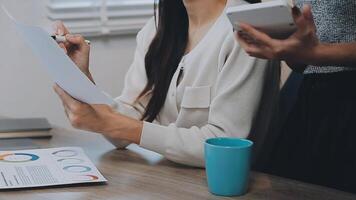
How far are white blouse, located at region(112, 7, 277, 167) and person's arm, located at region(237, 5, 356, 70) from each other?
24 cm

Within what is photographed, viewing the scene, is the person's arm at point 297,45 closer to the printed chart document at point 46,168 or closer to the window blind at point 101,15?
the printed chart document at point 46,168

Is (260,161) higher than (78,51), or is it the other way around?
(78,51)

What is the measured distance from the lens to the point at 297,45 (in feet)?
3.43

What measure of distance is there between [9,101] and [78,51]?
2.86 feet

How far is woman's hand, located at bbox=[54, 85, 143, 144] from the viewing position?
1.35 metres

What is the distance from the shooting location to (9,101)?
2.28 metres

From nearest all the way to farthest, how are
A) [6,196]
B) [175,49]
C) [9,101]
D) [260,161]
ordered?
1. [6,196]
2. [260,161]
3. [175,49]
4. [9,101]

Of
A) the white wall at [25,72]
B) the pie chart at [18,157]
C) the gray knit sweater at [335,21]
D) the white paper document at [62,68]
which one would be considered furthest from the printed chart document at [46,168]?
the white wall at [25,72]

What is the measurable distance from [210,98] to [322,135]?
27cm

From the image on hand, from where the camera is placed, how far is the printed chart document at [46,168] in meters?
1.16

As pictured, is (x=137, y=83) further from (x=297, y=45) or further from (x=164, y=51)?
(x=297, y=45)

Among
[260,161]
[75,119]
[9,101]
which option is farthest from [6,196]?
[9,101]

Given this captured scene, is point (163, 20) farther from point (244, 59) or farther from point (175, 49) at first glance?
point (244, 59)

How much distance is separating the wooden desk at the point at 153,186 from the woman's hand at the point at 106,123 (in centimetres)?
6
